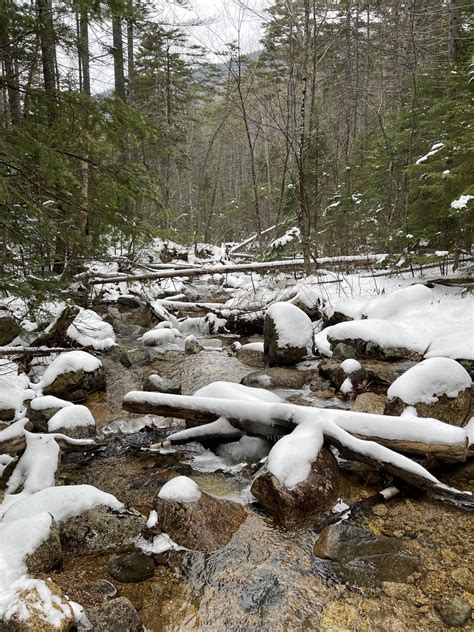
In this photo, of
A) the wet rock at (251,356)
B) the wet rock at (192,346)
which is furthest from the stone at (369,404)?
the wet rock at (192,346)

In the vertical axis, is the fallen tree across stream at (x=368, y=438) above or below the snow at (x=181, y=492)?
above

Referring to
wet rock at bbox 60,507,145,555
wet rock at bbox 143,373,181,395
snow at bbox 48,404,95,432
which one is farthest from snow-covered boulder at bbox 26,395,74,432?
wet rock at bbox 60,507,145,555

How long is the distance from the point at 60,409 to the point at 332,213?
48.5ft

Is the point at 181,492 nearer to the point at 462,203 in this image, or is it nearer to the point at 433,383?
the point at 433,383

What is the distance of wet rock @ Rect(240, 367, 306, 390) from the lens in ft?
23.1

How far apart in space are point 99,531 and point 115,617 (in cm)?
93

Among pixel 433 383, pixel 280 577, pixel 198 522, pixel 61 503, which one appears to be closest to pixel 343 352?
pixel 433 383

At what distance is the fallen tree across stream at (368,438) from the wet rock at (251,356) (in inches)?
162

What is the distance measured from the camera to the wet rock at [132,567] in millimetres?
3021

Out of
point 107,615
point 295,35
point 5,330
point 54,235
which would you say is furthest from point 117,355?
point 295,35

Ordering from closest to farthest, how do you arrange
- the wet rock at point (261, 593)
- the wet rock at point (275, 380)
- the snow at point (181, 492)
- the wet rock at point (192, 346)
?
the wet rock at point (261, 593)
the snow at point (181, 492)
the wet rock at point (275, 380)
the wet rock at point (192, 346)

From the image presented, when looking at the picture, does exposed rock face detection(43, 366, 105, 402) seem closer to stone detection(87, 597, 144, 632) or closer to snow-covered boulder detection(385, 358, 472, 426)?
stone detection(87, 597, 144, 632)

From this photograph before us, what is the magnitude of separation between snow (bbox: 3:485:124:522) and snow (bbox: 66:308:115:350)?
514 centimetres

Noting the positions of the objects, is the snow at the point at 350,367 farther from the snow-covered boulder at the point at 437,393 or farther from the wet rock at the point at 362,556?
the wet rock at the point at 362,556
